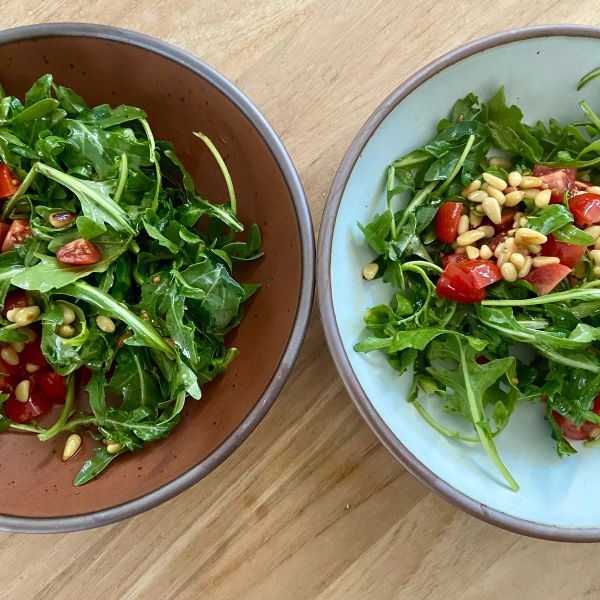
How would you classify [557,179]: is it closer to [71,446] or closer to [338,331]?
[338,331]

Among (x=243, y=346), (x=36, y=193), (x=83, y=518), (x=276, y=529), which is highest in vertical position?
(x=36, y=193)

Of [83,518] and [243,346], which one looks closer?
[83,518]

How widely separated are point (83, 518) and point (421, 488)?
0.66 meters

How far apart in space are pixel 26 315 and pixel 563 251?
37.7 inches

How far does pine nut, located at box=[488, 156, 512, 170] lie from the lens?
1.16 meters

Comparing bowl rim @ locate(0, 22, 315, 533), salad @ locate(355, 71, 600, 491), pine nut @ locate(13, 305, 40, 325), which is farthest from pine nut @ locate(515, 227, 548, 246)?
pine nut @ locate(13, 305, 40, 325)

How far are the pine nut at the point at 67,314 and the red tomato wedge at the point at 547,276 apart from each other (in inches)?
32.3

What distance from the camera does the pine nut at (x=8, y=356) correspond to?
1108 millimetres

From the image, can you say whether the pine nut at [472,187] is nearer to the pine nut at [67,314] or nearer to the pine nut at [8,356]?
the pine nut at [67,314]

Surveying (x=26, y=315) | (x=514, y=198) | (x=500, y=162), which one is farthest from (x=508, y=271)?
(x=26, y=315)

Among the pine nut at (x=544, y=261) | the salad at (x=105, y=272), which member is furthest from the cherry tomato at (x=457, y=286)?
the salad at (x=105, y=272)

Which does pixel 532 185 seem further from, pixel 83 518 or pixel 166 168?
pixel 83 518

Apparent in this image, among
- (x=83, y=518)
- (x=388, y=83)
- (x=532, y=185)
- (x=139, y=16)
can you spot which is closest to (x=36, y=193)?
(x=139, y=16)

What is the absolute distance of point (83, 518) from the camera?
1021 mm
